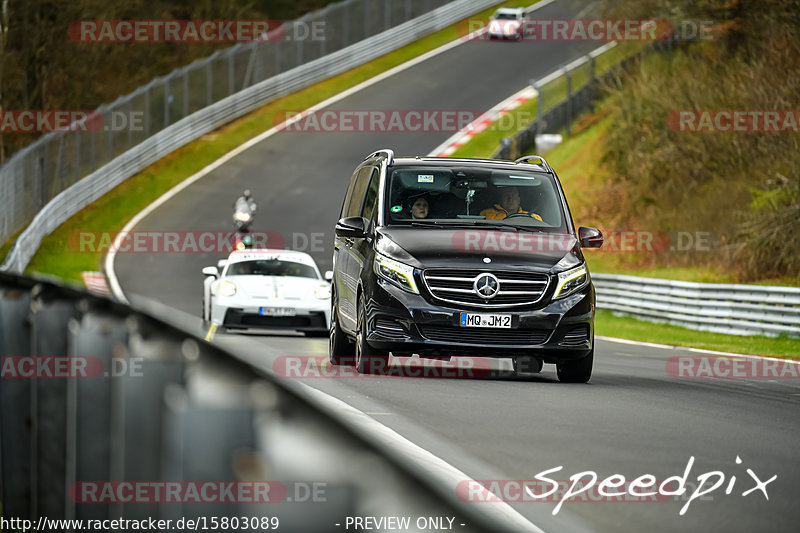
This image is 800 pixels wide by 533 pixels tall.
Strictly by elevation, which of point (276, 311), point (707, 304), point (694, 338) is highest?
point (276, 311)

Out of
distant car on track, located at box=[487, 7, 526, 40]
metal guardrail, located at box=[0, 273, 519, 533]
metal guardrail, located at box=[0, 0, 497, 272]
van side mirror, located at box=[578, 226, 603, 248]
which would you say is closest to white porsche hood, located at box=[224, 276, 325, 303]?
van side mirror, located at box=[578, 226, 603, 248]

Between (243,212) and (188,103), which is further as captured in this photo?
(188,103)

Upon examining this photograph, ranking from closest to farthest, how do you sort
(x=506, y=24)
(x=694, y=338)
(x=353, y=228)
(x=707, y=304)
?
(x=353, y=228), (x=694, y=338), (x=707, y=304), (x=506, y=24)

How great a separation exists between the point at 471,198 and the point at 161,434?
9776 mm

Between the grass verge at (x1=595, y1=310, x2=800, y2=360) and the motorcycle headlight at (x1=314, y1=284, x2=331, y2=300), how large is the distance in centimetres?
531

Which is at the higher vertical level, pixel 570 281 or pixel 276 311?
pixel 570 281

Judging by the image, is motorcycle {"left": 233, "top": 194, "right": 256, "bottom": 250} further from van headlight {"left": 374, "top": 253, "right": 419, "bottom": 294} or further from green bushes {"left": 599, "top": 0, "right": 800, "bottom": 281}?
van headlight {"left": 374, "top": 253, "right": 419, "bottom": 294}

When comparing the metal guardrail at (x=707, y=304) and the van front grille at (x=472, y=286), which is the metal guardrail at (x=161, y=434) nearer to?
the van front grille at (x=472, y=286)

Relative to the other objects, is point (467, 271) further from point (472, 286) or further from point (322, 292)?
point (322, 292)

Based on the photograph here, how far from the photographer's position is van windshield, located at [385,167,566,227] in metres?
13.7

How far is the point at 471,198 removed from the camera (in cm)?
1383

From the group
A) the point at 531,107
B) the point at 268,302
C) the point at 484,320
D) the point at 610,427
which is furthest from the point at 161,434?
the point at 531,107

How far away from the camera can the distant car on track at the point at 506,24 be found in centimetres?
6228

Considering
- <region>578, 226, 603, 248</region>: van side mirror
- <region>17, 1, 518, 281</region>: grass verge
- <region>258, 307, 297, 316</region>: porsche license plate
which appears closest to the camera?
<region>578, 226, 603, 248</region>: van side mirror
